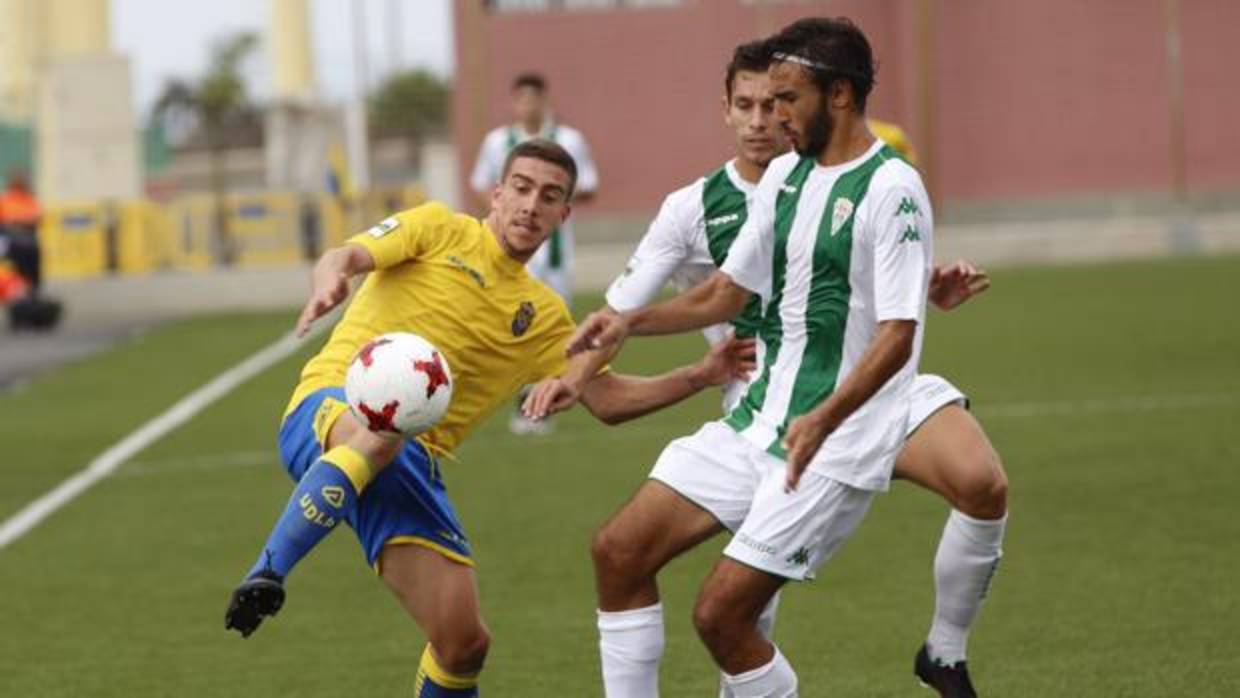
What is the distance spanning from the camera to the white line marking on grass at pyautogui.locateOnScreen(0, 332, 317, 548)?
14062mm

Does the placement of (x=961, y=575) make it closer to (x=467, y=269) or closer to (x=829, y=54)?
(x=467, y=269)

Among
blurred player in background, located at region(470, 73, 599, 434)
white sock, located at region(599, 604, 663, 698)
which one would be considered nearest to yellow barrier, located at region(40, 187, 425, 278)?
blurred player in background, located at region(470, 73, 599, 434)

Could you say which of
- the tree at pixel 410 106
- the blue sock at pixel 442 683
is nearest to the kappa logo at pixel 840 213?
the blue sock at pixel 442 683

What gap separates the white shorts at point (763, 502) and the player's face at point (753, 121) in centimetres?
132

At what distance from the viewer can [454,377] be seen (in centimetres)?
805

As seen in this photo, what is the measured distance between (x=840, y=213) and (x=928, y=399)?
61.6 inches

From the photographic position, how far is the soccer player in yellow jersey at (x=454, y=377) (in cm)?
745

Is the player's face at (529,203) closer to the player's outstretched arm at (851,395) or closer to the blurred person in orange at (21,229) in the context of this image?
the player's outstretched arm at (851,395)

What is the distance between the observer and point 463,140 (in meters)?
40.9

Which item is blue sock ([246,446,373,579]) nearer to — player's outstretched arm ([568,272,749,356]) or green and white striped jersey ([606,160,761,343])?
player's outstretched arm ([568,272,749,356])

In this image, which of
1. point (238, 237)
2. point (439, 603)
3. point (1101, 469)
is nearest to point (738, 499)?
point (439, 603)

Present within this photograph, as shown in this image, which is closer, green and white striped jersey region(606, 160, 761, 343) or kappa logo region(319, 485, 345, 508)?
kappa logo region(319, 485, 345, 508)

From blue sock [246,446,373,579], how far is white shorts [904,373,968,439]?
1891mm

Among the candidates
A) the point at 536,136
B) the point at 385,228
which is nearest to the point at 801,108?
the point at 385,228
